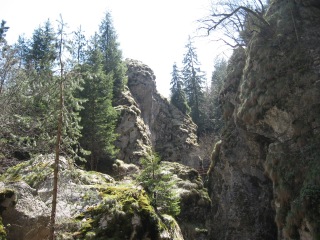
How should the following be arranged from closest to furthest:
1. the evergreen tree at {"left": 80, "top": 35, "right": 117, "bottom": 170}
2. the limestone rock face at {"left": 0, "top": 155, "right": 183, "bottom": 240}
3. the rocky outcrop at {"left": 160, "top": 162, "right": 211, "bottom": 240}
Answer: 1. the limestone rock face at {"left": 0, "top": 155, "right": 183, "bottom": 240}
2. the rocky outcrop at {"left": 160, "top": 162, "right": 211, "bottom": 240}
3. the evergreen tree at {"left": 80, "top": 35, "right": 117, "bottom": 170}

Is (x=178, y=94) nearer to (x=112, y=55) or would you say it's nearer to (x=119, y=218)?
(x=112, y=55)

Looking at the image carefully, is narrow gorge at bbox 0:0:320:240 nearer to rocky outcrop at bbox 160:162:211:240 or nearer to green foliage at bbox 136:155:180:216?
rocky outcrop at bbox 160:162:211:240

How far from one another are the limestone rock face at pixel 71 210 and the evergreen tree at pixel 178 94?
118ft

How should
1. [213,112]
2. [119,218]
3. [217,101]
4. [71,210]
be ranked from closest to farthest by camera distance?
[71,210] → [119,218] → [217,101] → [213,112]

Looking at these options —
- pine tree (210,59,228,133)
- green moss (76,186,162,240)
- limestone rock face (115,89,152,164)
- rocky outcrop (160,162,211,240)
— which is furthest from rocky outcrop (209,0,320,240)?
pine tree (210,59,228,133)

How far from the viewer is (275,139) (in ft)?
53.7

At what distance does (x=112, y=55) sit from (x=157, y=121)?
11674 millimetres

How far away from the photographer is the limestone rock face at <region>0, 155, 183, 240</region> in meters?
8.55

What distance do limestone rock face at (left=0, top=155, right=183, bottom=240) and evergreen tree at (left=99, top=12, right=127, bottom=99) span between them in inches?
951

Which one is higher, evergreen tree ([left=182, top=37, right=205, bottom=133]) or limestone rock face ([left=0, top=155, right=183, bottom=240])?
evergreen tree ([left=182, top=37, right=205, bottom=133])

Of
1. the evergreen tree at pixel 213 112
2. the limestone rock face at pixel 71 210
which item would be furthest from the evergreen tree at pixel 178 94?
the limestone rock face at pixel 71 210

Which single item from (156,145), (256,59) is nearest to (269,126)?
(256,59)

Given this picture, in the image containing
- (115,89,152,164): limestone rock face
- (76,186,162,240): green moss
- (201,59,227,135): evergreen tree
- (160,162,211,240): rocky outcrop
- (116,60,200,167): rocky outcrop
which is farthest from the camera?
(201,59,227,135): evergreen tree

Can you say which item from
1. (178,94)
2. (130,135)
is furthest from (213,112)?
(130,135)
